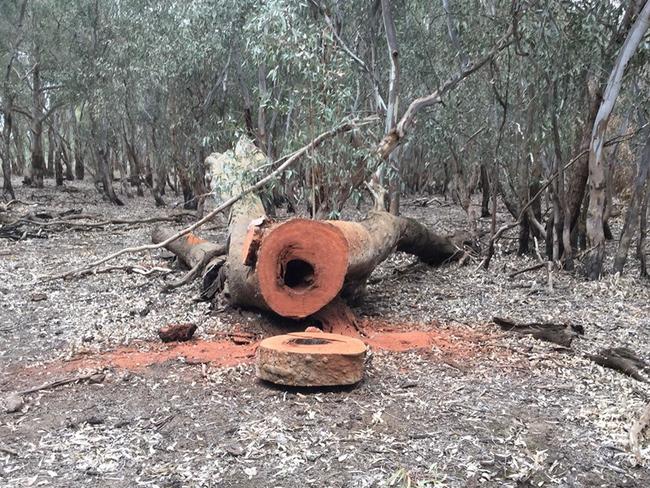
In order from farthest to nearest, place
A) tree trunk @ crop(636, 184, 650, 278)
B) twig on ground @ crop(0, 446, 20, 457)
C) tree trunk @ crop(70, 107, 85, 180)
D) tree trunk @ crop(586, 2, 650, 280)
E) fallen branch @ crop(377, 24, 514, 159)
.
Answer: tree trunk @ crop(70, 107, 85, 180) → tree trunk @ crop(636, 184, 650, 278) → fallen branch @ crop(377, 24, 514, 159) → tree trunk @ crop(586, 2, 650, 280) → twig on ground @ crop(0, 446, 20, 457)

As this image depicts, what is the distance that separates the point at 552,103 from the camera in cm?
756

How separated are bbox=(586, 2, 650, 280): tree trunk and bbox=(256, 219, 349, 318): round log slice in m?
3.42

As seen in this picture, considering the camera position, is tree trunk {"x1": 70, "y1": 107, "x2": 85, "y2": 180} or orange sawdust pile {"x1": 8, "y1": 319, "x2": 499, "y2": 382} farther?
tree trunk {"x1": 70, "y1": 107, "x2": 85, "y2": 180}

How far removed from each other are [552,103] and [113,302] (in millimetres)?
5637

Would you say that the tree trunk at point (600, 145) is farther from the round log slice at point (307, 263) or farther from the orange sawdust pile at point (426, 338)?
the round log slice at point (307, 263)

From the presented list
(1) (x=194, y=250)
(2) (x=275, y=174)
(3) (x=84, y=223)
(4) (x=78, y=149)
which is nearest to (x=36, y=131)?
(4) (x=78, y=149)

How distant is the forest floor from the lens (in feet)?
9.89

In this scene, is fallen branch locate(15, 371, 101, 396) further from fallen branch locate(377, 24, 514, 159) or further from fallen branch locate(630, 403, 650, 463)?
fallen branch locate(377, 24, 514, 159)

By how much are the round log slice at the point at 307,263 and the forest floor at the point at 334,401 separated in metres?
0.43

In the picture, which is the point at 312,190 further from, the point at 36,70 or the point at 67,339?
the point at 36,70

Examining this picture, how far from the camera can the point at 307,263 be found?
5.12m

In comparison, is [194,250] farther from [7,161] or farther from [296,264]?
[7,161]

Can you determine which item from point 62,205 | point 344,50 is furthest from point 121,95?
point 344,50

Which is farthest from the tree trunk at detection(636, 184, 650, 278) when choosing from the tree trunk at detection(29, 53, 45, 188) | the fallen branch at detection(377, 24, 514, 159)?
the tree trunk at detection(29, 53, 45, 188)
